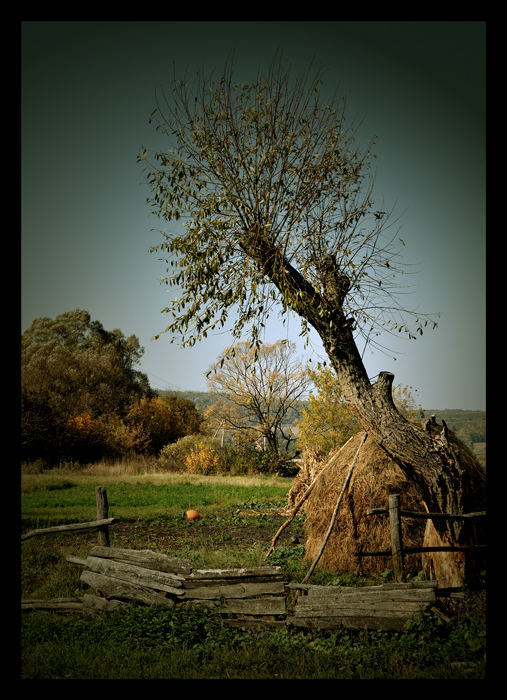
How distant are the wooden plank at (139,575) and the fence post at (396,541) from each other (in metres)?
2.57

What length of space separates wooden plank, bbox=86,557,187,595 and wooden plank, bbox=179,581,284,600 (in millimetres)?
190

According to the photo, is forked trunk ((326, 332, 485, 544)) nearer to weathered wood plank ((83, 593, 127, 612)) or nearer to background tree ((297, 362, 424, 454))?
weathered wood plank ((83, 593, 127, 612))

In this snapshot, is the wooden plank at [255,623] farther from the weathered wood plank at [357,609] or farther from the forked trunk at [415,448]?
the forked trunk at [415,448]

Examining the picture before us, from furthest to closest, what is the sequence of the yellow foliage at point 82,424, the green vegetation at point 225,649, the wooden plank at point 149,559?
1. the yellow foliage at point 82,424
2. the wooden plank at point 149,559
3. the green vegetation at point 225,649

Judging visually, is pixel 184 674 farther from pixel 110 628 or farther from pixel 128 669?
pixel 110 628

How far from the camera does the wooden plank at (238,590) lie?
16.9 ft

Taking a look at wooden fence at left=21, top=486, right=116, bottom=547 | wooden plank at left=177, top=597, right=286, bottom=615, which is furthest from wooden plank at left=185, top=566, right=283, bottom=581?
wooden fence at left=21, top=486, right=116, bottom=547

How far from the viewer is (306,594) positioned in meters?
5.58

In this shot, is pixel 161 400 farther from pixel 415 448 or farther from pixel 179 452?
pixel 415 448

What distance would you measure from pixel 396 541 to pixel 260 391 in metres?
18.1

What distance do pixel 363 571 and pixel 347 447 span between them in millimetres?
1991

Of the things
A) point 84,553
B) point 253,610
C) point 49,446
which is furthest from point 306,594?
point 49,446

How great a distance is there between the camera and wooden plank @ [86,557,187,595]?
17.3 ft

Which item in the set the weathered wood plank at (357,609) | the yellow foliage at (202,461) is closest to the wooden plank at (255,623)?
the weathered wood plank at (357,609)
